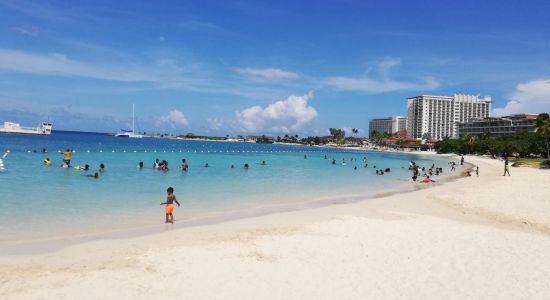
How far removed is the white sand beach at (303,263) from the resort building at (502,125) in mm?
151813

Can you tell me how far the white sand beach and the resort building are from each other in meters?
152

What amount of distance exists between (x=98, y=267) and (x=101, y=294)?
1.84 meters

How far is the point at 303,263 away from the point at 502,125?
179022 mm

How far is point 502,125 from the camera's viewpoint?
164m

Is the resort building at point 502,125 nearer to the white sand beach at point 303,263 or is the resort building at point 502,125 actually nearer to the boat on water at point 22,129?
the white sand beach at point 303,263

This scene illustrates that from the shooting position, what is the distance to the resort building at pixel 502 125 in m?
154

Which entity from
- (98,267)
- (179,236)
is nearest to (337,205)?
(179,236)

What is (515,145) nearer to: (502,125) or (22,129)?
(502,125)

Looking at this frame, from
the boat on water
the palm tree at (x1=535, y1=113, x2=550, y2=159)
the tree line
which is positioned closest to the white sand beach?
the tree line

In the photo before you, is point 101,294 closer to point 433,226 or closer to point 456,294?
point 456,294

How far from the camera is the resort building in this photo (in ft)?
507

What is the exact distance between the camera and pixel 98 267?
9359mm

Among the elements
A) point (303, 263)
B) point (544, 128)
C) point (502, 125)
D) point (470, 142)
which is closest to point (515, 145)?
point (544, 128)

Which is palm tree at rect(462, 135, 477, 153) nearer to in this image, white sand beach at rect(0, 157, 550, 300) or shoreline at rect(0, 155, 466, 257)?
shoreline at rect(0, 155, 466, 257)
